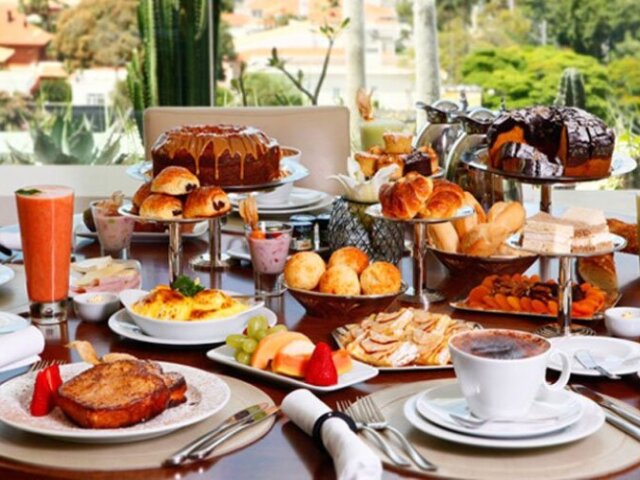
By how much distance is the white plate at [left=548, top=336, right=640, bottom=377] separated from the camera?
172 centimetres

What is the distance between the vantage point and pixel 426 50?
17.5 feet

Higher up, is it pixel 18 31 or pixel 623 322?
pixel 18 31

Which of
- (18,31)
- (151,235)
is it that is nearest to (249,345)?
(151,235)

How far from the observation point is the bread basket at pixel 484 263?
7.57ft

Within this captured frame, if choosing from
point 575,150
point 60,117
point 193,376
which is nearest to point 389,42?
point 60,117

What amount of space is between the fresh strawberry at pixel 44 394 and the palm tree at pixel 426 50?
13.1 feet

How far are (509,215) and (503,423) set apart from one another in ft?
3.32

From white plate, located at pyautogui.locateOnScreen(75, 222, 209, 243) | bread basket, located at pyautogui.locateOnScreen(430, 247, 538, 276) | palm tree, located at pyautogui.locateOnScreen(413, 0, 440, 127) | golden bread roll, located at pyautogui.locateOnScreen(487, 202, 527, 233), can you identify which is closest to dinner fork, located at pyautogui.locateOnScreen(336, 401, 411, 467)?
bread basket, located at pyautogui.locateOnScreen(430, 247, 538, 276)

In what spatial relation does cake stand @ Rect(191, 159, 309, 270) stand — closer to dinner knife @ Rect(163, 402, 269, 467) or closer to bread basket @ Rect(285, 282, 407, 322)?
bread basket @ Rect(285, 282, 407, 322)

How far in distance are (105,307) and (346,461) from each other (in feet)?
2.76

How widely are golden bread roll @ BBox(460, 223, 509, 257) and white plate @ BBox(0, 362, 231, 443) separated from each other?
0.84m

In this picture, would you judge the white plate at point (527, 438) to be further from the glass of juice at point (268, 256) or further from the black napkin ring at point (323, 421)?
the glass of juice at point (268, 256)

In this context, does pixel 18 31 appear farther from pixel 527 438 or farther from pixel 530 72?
pixel 527 438

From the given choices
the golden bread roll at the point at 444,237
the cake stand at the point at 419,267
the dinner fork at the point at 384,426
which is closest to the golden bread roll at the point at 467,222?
the golden bread roll at the point at 444,237
